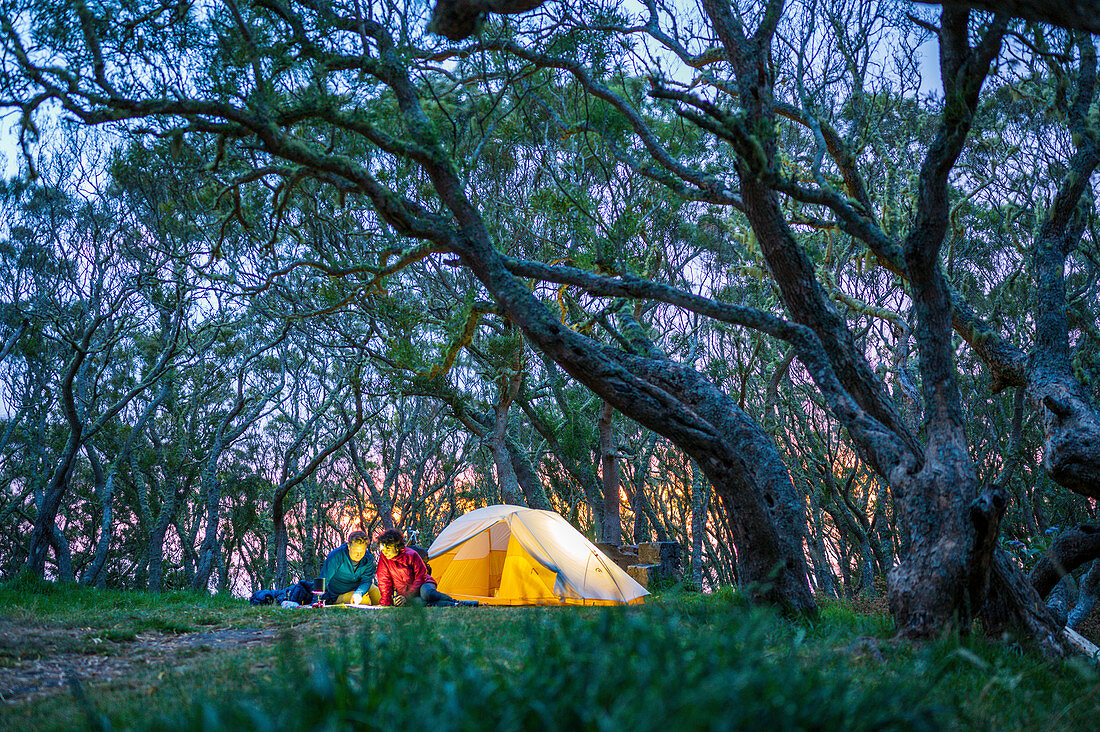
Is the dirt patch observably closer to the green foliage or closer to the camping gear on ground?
the green foliage

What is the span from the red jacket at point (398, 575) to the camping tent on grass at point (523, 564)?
122 centimetres

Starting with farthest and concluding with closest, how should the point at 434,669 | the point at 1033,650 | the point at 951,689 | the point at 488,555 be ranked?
1. the point at 488,555
2. the point at 1033,650
3. the point at 951,689
4. the point at 434,669

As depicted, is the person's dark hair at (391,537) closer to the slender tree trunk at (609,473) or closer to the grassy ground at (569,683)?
the grassy ground at (569,683)

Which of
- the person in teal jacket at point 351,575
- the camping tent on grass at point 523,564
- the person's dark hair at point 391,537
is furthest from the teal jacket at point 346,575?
the camping tent on grass at point 523,564

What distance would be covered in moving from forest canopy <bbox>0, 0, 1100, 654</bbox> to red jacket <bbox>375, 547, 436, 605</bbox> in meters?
2.61

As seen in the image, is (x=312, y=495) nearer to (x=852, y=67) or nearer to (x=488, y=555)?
(x=488, y=555)

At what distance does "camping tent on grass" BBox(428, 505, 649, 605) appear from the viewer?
9.63 m

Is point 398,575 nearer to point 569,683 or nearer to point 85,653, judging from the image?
point 85,653

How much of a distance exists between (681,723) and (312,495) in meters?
23.4

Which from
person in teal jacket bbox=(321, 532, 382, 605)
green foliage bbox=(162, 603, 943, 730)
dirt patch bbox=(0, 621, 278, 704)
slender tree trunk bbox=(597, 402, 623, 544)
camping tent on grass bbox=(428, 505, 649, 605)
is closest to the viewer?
green foliage bbox=(162, 603, 943, 730)

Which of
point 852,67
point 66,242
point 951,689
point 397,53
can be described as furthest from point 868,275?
point 66,242

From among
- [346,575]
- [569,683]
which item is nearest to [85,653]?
[569,683]

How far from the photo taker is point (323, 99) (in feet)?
18.4

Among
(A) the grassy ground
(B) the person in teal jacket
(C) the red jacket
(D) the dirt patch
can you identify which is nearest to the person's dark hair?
(C) the red jacket
